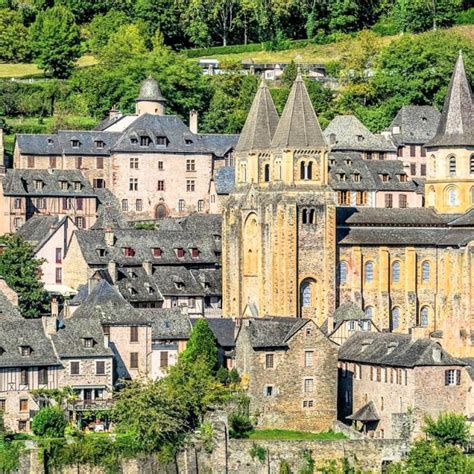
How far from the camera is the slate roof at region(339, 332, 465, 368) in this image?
97938 mm

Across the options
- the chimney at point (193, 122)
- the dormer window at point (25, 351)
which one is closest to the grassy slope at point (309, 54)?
the chimney at point (193, 122)

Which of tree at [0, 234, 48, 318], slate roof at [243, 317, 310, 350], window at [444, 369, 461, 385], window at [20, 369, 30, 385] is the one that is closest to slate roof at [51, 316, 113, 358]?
window at [20, 369, 30, 385]

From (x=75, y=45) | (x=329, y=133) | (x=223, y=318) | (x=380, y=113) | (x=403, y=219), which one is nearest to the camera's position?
(x=223, y=318)

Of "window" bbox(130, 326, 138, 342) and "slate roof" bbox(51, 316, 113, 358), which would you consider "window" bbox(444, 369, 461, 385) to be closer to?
"window" bbox(130, 326, 138, 342)

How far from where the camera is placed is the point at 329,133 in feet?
470

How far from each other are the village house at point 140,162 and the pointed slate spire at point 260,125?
52.6 feet

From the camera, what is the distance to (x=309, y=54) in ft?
584

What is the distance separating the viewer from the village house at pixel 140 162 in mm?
137250

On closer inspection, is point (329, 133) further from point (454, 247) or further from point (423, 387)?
point (423, 387)

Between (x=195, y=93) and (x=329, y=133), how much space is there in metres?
15.0

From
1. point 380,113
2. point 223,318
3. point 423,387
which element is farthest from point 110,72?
point 423,387

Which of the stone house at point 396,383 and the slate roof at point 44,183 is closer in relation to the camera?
the stone house at point 396,383

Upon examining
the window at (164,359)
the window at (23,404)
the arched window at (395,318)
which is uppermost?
the arched window at (395,318)

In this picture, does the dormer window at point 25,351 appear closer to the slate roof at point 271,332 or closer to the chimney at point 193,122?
the slate roof at point 271,332
